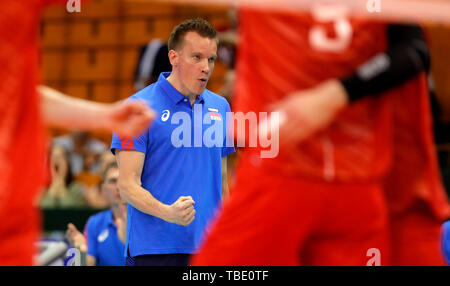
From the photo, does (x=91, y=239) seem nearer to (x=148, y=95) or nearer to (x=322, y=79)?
(x=148, y=95)

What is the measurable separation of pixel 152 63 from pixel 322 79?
4.29 meters

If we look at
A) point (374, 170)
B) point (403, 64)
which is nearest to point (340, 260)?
point (374, 170)

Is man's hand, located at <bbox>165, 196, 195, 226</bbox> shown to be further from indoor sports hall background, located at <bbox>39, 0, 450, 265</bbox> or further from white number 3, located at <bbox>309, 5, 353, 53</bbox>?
indoor sports hall background, located at <bbox>39, 0, 450, 265</bbox>

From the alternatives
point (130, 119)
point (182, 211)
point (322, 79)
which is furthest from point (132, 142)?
point (322, 79)

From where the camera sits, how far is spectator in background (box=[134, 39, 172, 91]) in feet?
18.8

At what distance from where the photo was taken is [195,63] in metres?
3.66

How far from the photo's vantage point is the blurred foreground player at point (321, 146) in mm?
2006

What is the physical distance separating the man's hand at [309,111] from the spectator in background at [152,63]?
3.56 m

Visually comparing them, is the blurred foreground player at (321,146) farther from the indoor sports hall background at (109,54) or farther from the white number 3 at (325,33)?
the indoor sports hall background at (109,54)

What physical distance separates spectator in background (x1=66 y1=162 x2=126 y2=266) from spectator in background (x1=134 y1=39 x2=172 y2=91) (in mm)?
1065

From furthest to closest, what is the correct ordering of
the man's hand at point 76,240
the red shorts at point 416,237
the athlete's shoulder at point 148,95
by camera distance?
the man's hand at point 76,240 < the athlete's shoulder at point 148,95 < the red shorts at point 416,237

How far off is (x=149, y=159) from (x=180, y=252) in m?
0.52

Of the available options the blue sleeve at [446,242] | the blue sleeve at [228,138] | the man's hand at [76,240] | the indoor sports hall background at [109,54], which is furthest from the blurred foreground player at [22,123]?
the indoor sports hall background at [109,54]

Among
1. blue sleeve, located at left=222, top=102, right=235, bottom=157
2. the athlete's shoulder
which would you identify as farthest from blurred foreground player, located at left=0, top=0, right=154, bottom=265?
blue sleeve, located at left=222, top=102, right=235, bottom=157
